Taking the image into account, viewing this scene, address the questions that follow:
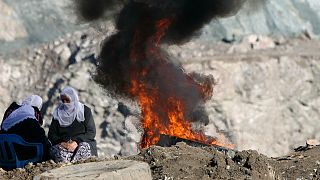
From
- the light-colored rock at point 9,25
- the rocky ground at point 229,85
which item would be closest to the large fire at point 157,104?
the rocky ground at point 229,85

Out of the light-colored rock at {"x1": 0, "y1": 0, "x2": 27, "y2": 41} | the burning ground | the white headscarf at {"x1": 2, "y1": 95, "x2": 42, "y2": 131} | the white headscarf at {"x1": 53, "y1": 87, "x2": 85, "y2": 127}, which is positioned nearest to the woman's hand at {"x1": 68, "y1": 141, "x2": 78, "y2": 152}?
the white headscarf at {"x1": 53, "y1": 87, "x2": 85, "y2": 127}

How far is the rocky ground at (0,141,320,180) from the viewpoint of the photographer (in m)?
6.79

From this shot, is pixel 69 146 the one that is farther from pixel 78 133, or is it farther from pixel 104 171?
pixel 104 171

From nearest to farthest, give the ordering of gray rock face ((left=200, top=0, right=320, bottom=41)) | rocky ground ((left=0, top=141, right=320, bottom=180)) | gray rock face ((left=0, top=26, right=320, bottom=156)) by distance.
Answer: rocky ground ((left=0, top=141, right=320, bottom=180))
gray rock face ((left=0, top=26, right=320, bottom=156))
gray rock face ((left=200, top=0, right=320, bottom=41))

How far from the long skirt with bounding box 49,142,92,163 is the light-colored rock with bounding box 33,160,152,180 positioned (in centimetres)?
133

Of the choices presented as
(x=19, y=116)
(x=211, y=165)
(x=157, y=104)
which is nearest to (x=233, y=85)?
(x=157, y=104)

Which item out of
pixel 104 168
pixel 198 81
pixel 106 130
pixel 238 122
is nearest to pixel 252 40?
pixel 238 122

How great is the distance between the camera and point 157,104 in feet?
35.8

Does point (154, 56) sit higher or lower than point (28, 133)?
higher

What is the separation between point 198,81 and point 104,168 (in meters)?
5.87

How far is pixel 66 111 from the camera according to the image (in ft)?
27.2

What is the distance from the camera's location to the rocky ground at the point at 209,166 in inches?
267

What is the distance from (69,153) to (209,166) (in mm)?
1939

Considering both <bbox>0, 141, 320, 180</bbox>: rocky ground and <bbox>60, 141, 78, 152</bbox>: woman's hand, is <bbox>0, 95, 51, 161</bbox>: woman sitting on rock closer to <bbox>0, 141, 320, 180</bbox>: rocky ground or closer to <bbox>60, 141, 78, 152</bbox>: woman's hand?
<bbox>60, 141, 78, 152</bbox>: woman's hand
